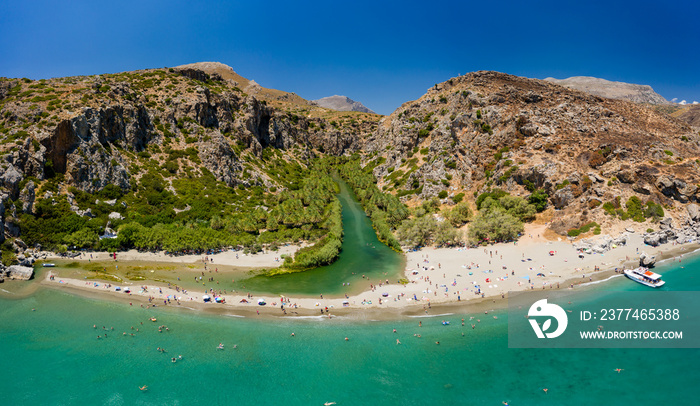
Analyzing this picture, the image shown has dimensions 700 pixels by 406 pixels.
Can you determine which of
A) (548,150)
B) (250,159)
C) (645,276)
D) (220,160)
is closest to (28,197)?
(220,160)

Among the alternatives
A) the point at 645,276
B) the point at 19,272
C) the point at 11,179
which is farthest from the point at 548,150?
the point at 11,179

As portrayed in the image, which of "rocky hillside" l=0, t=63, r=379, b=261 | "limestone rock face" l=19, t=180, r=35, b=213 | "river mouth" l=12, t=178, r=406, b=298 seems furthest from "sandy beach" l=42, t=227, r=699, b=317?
"limestone rock face" l=19, t=180, r=35, b=213

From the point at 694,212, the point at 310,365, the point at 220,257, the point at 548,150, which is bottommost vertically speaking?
the point at 310,365

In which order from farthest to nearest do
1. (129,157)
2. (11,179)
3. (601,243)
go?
(129,157)
(11,179)
(601,243)

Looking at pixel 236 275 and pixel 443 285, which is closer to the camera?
pixel 443 285

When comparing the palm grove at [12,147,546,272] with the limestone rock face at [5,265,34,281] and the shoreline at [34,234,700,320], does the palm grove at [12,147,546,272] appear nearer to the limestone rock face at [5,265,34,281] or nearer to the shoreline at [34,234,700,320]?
the limestone rock face at [5,265,34,281]

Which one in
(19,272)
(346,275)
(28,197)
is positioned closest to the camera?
(19,272)

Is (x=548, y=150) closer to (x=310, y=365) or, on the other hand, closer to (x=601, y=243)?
(x=601, y=243)

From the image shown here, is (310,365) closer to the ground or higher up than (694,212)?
closer to the ground
